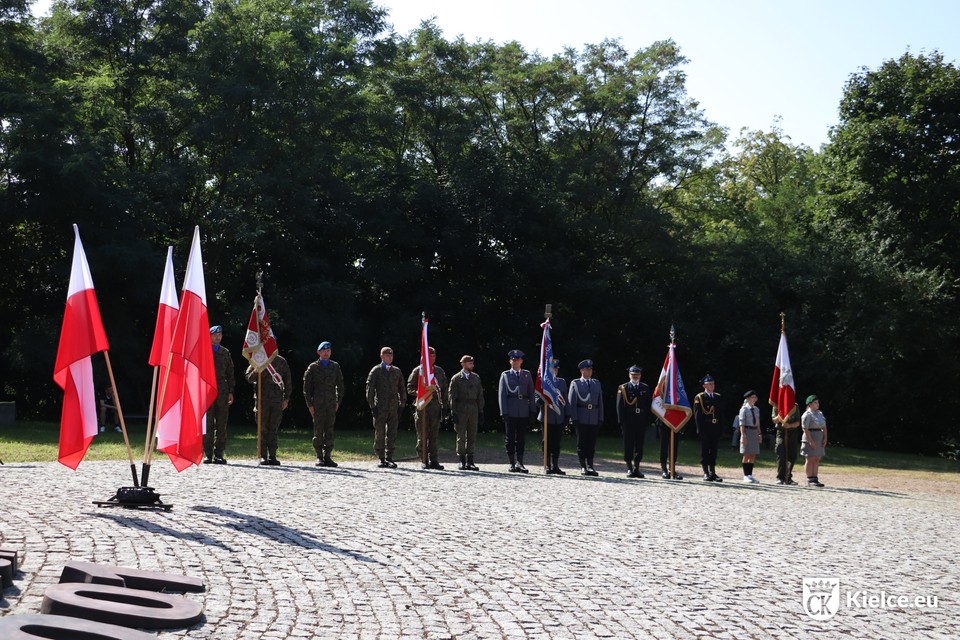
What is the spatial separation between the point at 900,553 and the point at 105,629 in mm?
7669

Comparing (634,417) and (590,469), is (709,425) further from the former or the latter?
(590,469)

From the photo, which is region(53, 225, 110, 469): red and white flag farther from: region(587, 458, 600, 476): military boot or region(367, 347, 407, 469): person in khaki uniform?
region(587, 458, 600, 476): military boot

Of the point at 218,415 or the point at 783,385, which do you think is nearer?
the point at 218,415

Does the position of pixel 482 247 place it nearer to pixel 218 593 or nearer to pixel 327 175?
pixel 327 175

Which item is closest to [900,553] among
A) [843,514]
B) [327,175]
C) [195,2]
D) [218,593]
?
[843,514]

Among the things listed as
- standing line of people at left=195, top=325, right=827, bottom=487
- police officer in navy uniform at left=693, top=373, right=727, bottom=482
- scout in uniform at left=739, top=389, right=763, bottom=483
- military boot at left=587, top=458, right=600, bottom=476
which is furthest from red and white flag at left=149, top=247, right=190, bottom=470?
scout in uniform at left=739, top=389, right=763, bottom=483

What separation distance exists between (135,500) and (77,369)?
4.90 feet

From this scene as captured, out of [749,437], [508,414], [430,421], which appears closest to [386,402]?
[430,421]

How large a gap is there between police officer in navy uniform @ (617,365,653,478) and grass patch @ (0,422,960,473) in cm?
350

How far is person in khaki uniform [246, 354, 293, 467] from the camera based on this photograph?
1720 centimetres

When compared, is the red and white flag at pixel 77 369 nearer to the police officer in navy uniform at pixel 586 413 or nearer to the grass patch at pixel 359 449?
the grass patch at pixel 359 449

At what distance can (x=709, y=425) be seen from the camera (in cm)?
1869

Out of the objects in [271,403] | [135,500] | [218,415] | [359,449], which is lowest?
[135,500]

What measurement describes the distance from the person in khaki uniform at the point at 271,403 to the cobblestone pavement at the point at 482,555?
A: 277cm
